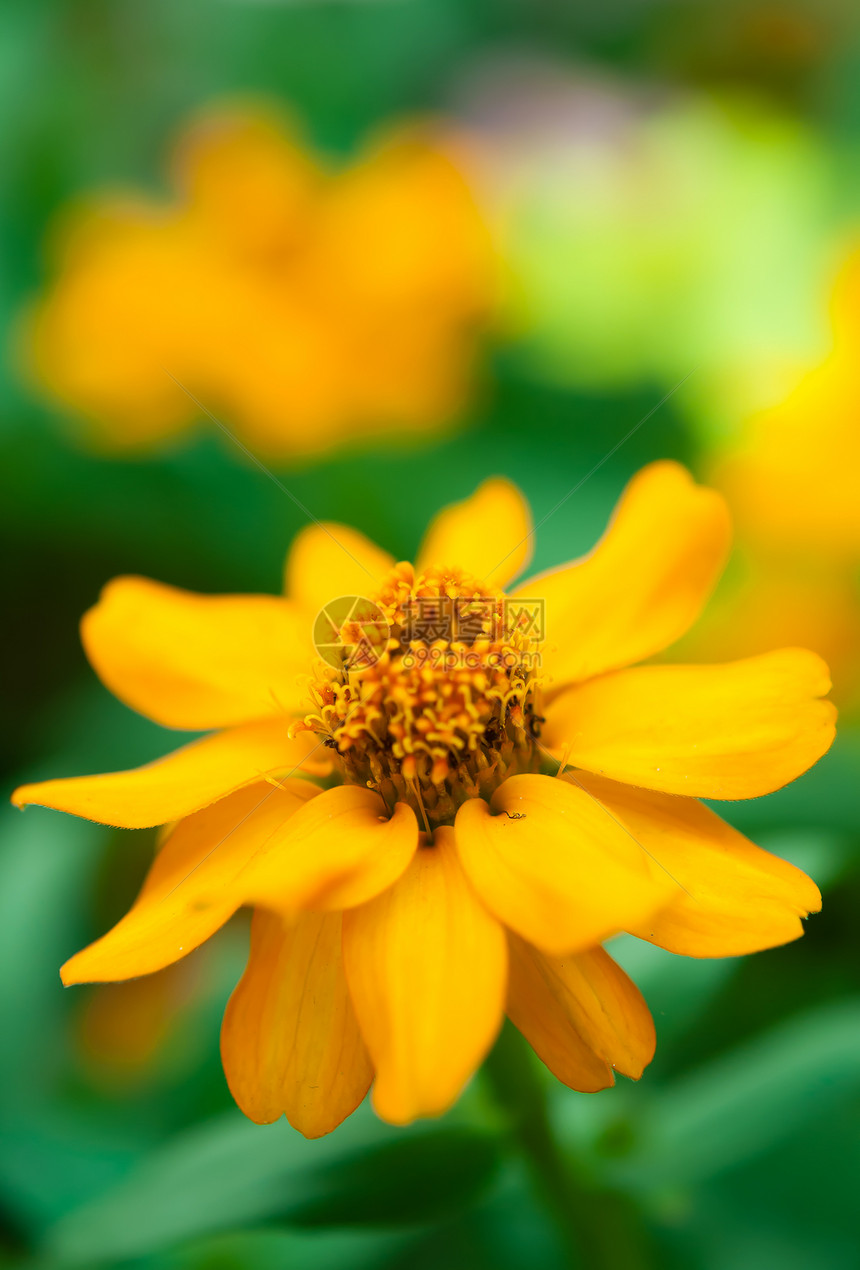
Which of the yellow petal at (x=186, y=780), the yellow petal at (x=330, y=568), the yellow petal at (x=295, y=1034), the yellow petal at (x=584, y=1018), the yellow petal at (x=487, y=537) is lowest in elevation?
the yellow petal at (x=295, y=1034)

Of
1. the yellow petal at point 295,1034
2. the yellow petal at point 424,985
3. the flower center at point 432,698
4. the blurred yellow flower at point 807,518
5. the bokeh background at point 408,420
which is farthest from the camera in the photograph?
the blurred yellow flower at point 807,518

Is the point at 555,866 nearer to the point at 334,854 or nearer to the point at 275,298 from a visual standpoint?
the point at 334,854

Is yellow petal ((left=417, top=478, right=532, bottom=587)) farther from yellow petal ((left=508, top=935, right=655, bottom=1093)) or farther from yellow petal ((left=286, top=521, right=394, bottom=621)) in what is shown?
yellow petal ((left=508, top=935, right=655, bottom=1093))

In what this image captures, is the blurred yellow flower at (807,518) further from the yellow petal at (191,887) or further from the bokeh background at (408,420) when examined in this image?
the yellow petal at (191,887)

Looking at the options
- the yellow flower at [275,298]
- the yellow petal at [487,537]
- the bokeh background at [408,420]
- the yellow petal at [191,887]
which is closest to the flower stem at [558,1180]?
the bokeh background at [408,420]

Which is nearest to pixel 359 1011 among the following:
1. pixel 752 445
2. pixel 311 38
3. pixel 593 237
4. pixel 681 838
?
pixel 681 838

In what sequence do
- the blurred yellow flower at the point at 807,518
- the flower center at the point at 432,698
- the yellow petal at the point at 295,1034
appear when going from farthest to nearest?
the blurred yellow flower at the point at 807,518
the flower center at the point at 432,698
the yellow petal at the point at 295,1034

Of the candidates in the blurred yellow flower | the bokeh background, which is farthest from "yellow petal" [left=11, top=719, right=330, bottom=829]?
the blurred yellow flower

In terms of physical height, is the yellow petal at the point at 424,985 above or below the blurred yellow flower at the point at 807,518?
below

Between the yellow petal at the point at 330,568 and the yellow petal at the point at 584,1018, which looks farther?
the yellow petal at the point at 330,568
